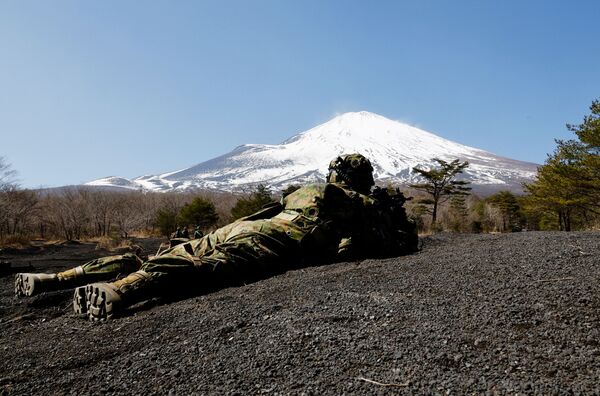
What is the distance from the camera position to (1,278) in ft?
24.9

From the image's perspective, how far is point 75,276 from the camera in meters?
5.02

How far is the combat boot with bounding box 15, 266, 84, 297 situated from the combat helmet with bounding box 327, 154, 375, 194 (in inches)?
169

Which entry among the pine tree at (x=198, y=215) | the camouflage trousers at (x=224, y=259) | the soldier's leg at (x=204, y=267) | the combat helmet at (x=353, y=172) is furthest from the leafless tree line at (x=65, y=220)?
the soldier's leg at (x=204, y=267)

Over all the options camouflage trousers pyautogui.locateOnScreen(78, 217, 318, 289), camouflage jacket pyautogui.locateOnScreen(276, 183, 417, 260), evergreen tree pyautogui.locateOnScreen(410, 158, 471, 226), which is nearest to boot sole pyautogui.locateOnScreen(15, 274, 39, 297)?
camouflage trousers pyautogui.locateOnScreen(78, 217, 318, 289)

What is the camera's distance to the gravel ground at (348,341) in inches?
77.4

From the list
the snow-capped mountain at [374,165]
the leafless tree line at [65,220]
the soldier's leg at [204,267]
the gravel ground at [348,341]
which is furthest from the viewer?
the snow-capped mountain at [374,165]

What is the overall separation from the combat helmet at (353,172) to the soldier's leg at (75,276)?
11.7ft

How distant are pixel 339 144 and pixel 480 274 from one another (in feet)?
548

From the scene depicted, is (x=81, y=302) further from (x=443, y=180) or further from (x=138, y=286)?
(x=443, y=180)

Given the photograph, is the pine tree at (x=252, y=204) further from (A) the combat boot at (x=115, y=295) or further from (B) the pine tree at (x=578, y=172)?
(A) the combat boot at (x=115, y=295)

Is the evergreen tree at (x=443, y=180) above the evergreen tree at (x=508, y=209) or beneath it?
above

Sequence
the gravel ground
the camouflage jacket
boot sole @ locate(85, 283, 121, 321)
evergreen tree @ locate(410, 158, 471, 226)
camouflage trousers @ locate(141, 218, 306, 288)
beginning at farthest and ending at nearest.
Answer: evergreen tree @ locate(410, 158, 471, 226) → the camouflage jacket → camouflage trousers @ locate(141, 218, 306, 288) → boot sole @ locate(85, 283, 121, 321) → the gravel ground

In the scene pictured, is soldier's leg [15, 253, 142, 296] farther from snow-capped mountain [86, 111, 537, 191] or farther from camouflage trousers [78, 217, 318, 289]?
snow-capped mountain [86, 111, 537, 191]

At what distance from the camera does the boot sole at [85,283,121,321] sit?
3.43 m
